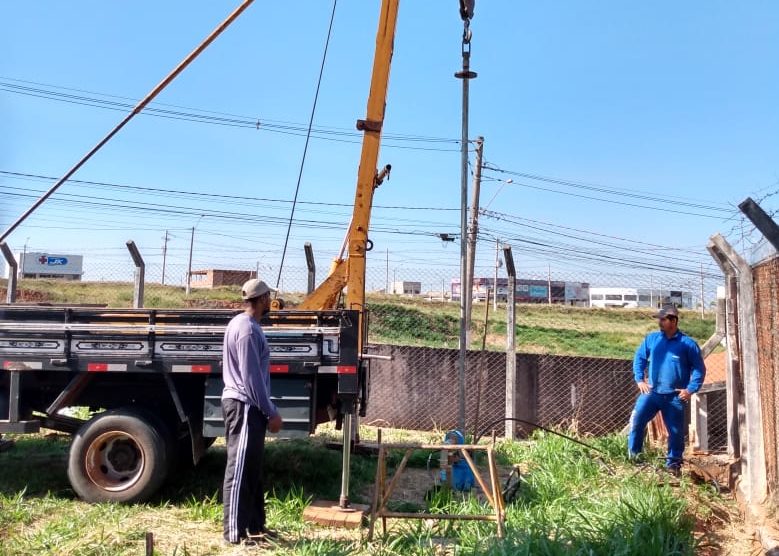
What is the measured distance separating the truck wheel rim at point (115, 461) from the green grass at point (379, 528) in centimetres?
25

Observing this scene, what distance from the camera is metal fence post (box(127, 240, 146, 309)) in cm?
842

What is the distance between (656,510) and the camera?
182 inches

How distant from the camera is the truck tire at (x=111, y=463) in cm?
545

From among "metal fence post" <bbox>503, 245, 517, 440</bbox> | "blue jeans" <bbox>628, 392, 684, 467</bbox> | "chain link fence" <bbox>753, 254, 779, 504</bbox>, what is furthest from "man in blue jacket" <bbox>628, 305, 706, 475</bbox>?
"metal fence post" <bbox>503, 245, 517, 440</bbox>

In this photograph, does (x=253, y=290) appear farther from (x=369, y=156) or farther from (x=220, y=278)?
(x=220, y=278)

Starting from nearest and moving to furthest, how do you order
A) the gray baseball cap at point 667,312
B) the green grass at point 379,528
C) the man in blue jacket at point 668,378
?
the green grass at point 379,528 < the man in blue jacket at point 668,378 < the gray baseball cap at point 667,312

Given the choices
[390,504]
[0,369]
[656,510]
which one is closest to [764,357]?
[656,510]

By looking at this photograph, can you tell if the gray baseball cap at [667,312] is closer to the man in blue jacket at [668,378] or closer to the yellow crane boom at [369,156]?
the man in blue jacket at [668,378]

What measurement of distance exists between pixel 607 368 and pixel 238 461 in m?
5.73

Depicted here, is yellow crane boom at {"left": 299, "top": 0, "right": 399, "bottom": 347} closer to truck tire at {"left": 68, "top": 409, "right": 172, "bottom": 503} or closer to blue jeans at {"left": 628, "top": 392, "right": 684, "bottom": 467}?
truck tire at {"left": 68, "top": 409, "right": 172, "bottom": 503}

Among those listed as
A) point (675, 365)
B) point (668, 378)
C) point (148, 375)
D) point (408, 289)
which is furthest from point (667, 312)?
point (408, 289)

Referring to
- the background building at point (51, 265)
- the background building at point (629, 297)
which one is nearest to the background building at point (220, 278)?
the background building at point (51, 265)

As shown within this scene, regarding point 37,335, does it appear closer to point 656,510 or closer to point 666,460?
point 656,510

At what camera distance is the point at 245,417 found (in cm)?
458
